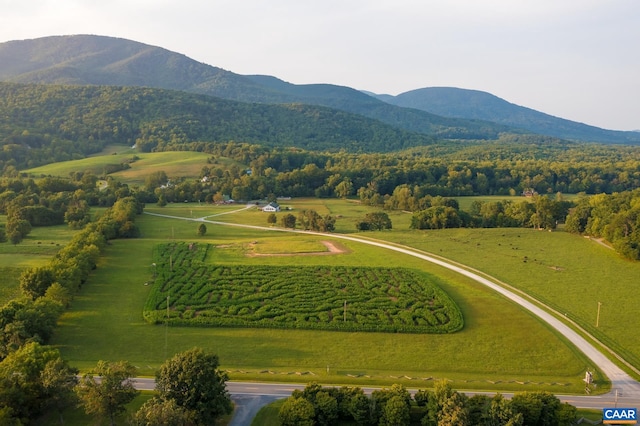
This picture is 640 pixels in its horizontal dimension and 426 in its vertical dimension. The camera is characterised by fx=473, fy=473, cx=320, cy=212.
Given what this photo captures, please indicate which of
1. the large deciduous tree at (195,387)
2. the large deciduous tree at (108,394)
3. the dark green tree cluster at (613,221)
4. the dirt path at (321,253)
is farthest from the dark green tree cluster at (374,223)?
the large deciduous tree at (108,394)

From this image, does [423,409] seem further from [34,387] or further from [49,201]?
[49,201]

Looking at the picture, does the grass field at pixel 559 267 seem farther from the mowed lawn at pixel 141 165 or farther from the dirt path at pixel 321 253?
the mowed lawn at pixel 141 165

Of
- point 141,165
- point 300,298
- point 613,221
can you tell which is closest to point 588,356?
point 300,298

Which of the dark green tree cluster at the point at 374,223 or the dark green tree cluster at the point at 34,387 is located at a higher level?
the dark green tree cluster at the point at 374,223

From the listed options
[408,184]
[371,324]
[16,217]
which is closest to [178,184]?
[16,217]

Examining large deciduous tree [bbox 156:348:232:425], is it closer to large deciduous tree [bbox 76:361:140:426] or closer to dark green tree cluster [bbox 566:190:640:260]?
large deciduous tree [bbox 76:361:140:426]

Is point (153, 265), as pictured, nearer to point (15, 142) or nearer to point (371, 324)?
point (371, 324)

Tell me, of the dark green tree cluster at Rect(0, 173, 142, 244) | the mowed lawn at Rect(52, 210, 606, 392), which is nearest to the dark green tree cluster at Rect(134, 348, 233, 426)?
the mowed lawn at Rect(52, 210, 606, 392)
